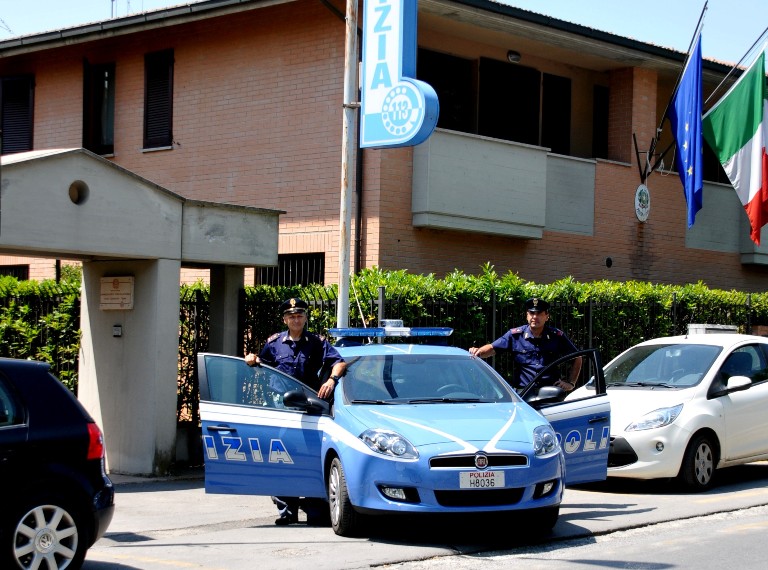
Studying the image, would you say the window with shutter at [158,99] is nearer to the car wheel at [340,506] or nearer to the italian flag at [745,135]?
the italian flag at [745,135]

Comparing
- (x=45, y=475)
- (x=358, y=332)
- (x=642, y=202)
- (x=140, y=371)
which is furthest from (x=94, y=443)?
(x=642, y=202)

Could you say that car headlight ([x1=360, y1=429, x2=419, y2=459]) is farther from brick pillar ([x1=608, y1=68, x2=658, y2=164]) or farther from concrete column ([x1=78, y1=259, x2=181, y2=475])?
brick pillar ([x1=608, y1=68, x2=658, y2=164])

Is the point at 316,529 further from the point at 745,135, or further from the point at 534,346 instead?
the point at 745,135

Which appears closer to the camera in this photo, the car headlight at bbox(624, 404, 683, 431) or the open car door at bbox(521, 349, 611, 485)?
the open car door at bbox(521, 349, 611, 485)

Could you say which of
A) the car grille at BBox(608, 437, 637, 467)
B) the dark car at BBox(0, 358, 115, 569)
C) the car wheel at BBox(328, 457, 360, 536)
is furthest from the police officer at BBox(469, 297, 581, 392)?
the dark car at BBox(0, 358, 115, 569)

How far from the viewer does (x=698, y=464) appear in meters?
11.5

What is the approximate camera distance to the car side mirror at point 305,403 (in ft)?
29.8

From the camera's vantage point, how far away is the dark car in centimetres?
701

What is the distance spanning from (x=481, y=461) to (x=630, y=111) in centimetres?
1308

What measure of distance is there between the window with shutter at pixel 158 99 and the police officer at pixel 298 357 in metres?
9.56

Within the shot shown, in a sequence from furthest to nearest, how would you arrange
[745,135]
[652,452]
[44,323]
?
[745,135]
[44,323]
[652,452]

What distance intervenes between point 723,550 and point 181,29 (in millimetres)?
13397

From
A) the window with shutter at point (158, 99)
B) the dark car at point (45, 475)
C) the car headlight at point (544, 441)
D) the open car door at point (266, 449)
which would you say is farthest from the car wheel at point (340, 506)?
the window with shutter at point (158, 99)

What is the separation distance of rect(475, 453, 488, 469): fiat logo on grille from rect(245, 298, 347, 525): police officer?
1.80 meters
